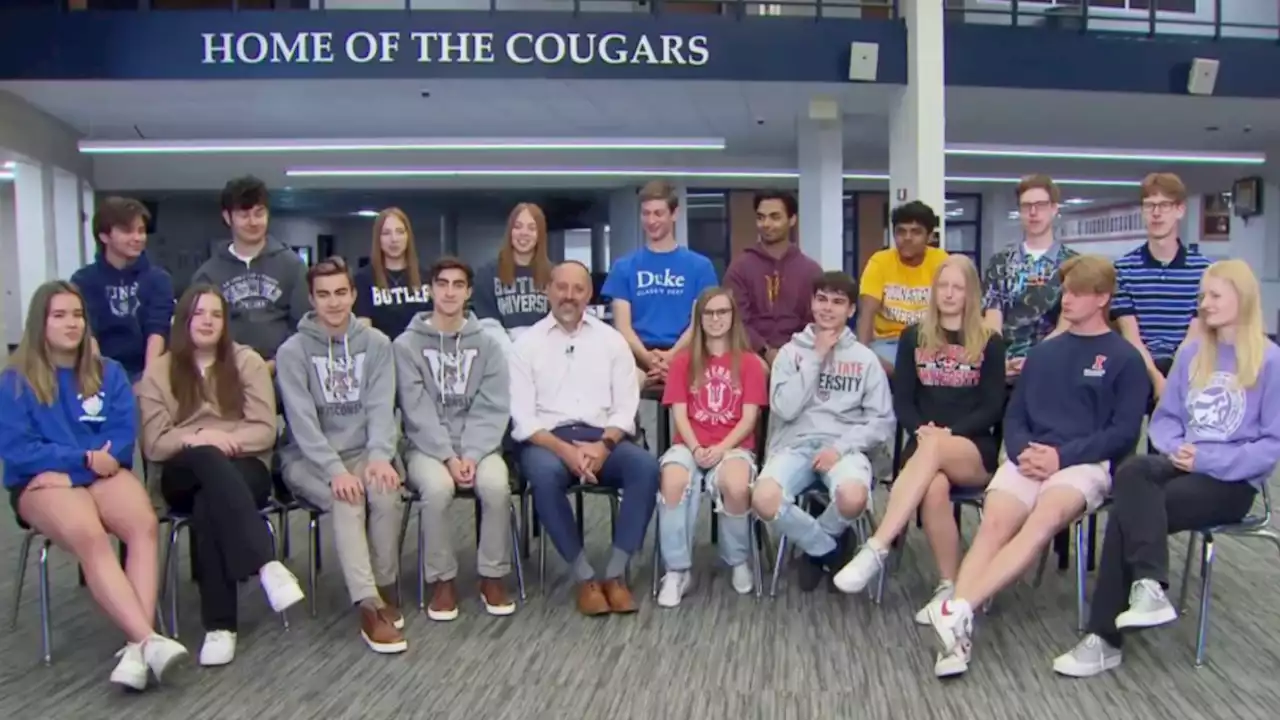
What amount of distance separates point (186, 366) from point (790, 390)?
2.11m

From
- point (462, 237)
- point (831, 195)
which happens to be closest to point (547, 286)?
point (831, 195)

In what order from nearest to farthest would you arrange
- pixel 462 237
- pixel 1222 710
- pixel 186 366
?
pixel 1222 710 → pixel 186 366 → pixel 462 237

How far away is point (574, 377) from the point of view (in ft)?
12.3

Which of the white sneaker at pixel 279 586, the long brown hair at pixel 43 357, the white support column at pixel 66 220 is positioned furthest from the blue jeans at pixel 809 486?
the white support column at pixel 66 220

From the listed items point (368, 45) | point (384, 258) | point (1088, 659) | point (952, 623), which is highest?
point (368, 45)

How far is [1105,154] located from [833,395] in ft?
33.4

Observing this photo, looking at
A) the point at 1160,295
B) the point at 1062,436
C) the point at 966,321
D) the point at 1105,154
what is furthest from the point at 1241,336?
the point at 1105,154

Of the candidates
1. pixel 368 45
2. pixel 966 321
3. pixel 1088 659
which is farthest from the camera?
pixel 368 45

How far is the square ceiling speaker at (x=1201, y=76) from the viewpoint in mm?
8852

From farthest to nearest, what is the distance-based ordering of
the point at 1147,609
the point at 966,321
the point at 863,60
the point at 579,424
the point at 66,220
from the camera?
the point at 66,220 → the point at 863,60 → the point at 579,424 → the point at 966,321 → the point at 1147,609

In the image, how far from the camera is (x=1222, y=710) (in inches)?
103

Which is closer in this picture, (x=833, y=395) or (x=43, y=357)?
(x=43, y=357)

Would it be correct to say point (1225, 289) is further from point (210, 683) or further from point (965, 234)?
point (965, 234)

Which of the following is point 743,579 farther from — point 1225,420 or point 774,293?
point 1225,420
